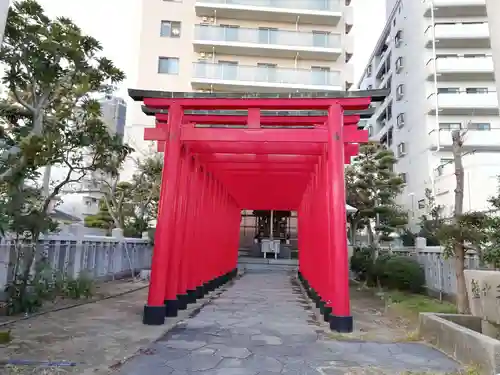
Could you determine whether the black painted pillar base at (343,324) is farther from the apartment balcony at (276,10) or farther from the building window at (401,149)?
the building window at (401,149)

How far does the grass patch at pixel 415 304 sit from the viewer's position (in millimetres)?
7000

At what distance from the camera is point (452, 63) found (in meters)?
22.7

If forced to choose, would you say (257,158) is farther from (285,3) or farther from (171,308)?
(285,3)

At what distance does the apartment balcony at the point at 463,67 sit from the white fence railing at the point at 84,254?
1927 centimetres

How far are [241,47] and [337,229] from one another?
1880 cm

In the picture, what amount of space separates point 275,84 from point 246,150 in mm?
15314

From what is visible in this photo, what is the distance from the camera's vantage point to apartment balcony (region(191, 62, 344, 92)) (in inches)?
840

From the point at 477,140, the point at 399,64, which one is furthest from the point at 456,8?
the point at 477,140

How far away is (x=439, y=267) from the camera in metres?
8.57

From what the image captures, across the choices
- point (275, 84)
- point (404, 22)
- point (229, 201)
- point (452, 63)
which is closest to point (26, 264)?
point (229, 201)

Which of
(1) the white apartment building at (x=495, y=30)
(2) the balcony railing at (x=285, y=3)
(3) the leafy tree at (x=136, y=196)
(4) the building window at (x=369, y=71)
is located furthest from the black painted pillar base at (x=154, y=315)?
(4) the building window at (x=369, y=71)

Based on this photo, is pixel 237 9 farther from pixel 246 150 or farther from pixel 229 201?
pixel 246 150

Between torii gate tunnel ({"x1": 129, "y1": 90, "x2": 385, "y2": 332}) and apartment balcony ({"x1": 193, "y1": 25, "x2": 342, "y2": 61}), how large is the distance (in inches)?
609

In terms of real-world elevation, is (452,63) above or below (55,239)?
above
